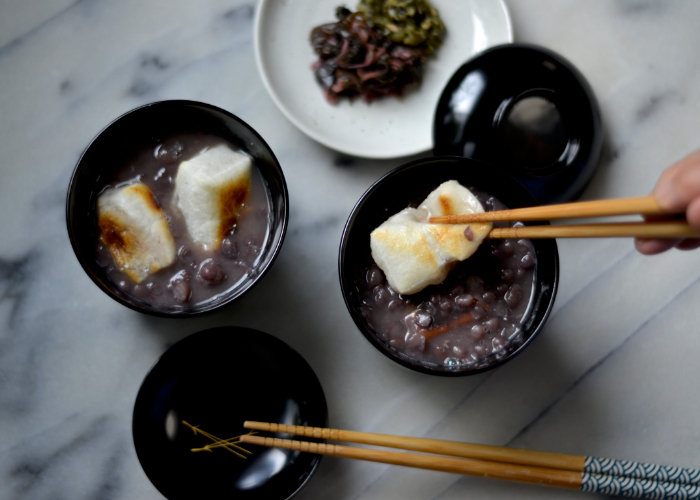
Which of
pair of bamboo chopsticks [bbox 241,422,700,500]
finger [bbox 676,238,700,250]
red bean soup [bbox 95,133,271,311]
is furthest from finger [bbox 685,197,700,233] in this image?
red bean soup [bbox 95,133,271,311]

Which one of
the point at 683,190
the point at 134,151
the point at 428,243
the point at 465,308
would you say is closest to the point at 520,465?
the point at 465,308

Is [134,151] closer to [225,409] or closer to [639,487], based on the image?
[225,409]

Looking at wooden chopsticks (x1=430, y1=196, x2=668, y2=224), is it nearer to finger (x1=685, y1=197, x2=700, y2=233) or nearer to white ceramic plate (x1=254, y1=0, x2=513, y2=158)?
finger (x1=685, y1=197, x2=700, y2=233)

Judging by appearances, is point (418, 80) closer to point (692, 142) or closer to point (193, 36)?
point (193, 36)

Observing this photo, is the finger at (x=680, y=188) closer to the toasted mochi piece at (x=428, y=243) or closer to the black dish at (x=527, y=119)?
the toasted mochi piece at (x=428, y=243)

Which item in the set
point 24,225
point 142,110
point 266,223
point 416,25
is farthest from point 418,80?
point 24,225

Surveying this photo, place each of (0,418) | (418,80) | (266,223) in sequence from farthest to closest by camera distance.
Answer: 1. (418,80)
2. (0,418)
3. (266,223)
